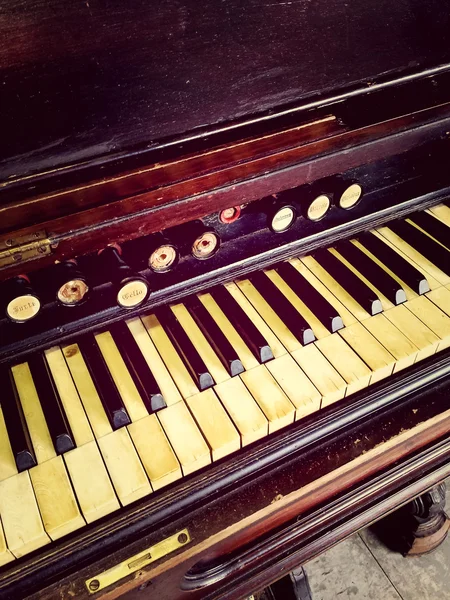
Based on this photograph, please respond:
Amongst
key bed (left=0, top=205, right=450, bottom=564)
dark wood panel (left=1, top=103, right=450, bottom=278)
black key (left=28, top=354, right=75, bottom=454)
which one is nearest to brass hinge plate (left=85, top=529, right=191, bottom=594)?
key bed (left=0, top=205, right=450, bottom=564)

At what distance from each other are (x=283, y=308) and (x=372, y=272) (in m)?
0.31

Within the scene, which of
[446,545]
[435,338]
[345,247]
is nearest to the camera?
A: [435,338]

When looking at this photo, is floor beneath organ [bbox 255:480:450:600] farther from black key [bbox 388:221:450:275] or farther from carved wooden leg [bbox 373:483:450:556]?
black key [bbox 388:221:450:275]

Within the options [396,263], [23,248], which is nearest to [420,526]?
[396,263]

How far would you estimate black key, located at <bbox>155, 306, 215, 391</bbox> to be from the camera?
1.16 m

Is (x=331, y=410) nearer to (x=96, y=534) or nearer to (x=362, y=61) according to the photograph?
(x=96, y=534)

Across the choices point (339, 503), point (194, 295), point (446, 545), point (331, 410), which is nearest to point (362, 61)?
point (194, 295)

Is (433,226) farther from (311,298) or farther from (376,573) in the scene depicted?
(376,573)

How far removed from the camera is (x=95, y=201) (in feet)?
3.24

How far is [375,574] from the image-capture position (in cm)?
208

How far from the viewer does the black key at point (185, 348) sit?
3.79 feet

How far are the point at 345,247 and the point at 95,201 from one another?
32.4 inches

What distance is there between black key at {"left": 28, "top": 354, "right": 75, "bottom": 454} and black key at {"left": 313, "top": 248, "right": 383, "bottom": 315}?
0.84 meters

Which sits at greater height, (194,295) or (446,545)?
(194,295)
